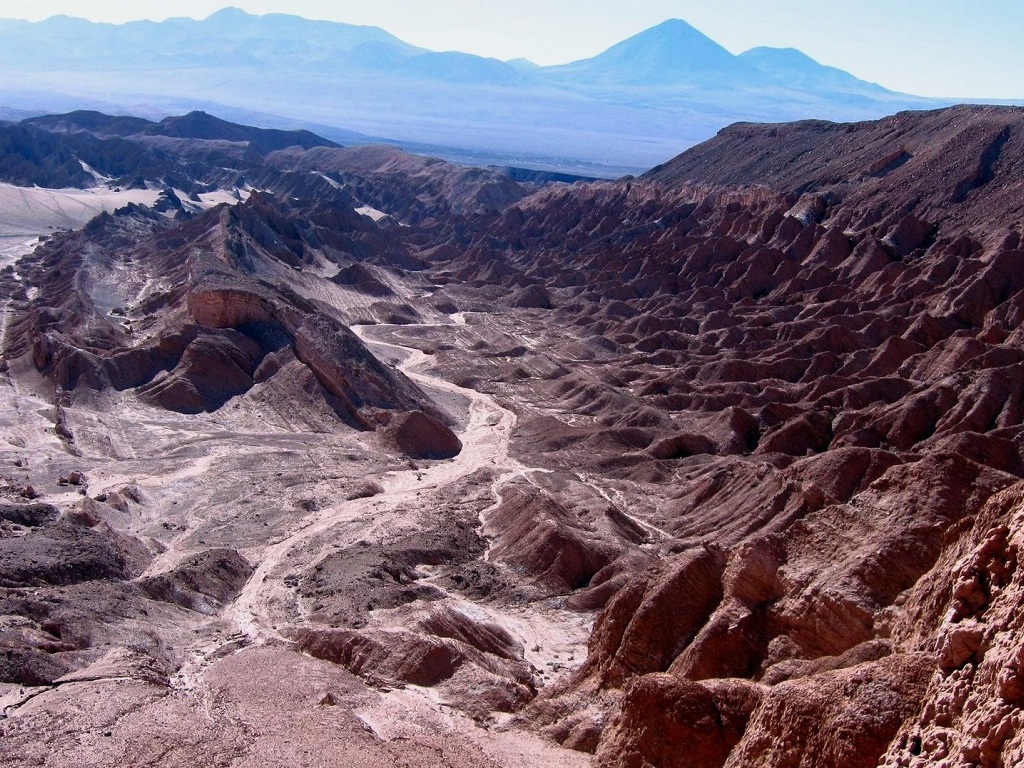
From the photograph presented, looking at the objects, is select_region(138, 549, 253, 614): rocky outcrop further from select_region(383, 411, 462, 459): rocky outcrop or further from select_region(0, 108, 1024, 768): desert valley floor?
select_region(383, 411, 462, 459): rocky outcrop

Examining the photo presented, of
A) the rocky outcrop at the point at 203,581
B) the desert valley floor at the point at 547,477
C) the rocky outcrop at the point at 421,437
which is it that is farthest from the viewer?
the rocky outcrop at the point at 421,437

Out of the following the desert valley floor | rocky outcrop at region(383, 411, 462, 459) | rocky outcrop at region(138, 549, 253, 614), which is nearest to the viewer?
the desert valley floor

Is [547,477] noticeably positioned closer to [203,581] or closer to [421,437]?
[421,437]

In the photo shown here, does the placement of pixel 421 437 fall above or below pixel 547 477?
above

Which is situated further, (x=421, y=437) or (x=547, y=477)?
(x=421, y=437)

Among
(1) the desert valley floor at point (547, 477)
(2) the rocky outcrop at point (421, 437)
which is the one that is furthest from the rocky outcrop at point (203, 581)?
(2) the rocky outcrop at point (421, 437)

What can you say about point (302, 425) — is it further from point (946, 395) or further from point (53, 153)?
point (53, 153)

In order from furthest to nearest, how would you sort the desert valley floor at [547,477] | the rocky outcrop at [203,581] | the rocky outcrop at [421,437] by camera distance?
the rocky outcrop at [421,437] → the rocky outcrop at [203,581] → the desert valley floor at [547,477]

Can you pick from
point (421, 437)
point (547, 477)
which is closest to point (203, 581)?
point (547, 477)

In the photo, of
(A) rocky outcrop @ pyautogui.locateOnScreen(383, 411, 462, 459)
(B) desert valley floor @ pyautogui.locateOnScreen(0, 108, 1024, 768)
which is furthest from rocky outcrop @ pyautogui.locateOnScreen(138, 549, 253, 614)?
(A) rocky outcrop @ pyautogui.locateOnScreen(383, 411, 462, 459)

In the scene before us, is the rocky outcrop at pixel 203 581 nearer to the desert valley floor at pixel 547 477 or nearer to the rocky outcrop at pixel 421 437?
the desert valley floor at pixel 547 477

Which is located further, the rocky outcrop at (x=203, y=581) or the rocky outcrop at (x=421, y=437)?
the rocky outcrop at (x=421, y=437)
